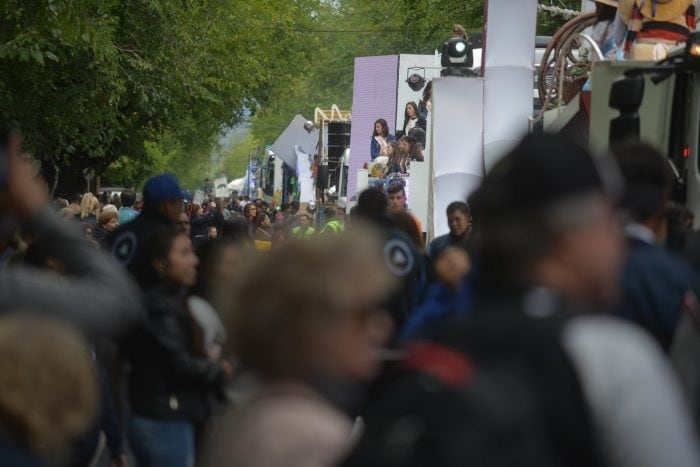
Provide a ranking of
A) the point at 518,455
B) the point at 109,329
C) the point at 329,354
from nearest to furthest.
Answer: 1. the point at 518,455
2. the point at 329,354
3. the point at 109,329

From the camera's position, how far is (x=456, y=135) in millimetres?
15711

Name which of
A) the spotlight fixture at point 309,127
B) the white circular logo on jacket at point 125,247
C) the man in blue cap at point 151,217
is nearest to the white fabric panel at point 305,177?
the spotlight fixture at point 309,127

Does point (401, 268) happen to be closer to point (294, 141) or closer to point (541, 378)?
point (541, 378)

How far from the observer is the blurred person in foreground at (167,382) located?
655cm

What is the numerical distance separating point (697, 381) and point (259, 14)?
43792 millimetres

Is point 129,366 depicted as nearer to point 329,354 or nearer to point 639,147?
point 639,147

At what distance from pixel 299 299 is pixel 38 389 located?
65 centimetres

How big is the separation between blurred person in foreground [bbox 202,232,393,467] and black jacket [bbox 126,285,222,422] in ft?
11.7

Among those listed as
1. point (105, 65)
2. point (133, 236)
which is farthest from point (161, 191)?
point (105, 65)

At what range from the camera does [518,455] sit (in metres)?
2.51

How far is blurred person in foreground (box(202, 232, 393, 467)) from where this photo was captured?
9.50 feet

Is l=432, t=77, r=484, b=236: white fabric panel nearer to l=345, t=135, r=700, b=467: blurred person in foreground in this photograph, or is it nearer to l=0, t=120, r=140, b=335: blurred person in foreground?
l=0, t=120, r=140, b=335: blurred person in foreground

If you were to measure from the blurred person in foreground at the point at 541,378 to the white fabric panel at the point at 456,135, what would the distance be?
12.8 metres

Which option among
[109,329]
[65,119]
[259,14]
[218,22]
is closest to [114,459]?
[109,329]
